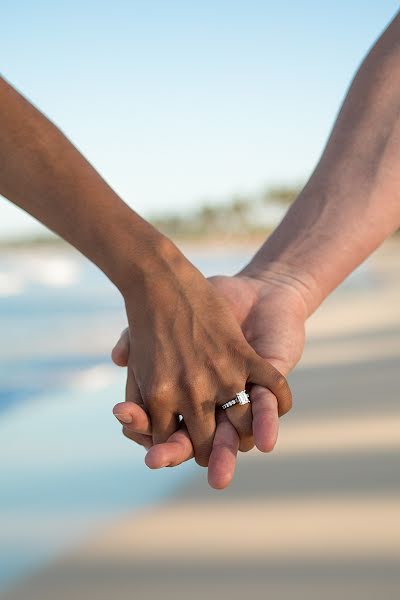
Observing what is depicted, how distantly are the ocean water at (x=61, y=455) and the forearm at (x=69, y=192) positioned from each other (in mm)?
692

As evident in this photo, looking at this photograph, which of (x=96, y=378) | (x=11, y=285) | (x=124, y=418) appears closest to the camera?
(x=124, y=418)

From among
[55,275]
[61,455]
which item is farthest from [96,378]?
[55,275]

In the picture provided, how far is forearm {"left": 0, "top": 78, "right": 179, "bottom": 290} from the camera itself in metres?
1.41

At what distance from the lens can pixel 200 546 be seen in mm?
1688

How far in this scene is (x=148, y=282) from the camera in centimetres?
143

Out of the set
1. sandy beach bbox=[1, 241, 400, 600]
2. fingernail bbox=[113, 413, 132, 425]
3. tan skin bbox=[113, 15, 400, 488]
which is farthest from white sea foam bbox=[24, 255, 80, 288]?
fingernail bbox=[113, 413, 132, 425]

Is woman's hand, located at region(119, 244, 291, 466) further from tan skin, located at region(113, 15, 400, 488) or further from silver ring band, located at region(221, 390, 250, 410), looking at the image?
tan skin, located at region(113, 15, 400, 488)

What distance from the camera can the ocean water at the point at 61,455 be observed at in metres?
1.87

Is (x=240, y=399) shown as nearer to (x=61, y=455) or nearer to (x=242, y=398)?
(x=242, y=398)

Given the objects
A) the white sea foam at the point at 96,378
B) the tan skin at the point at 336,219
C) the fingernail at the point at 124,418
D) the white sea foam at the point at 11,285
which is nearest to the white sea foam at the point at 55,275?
the white sea foam at the point at 11,285

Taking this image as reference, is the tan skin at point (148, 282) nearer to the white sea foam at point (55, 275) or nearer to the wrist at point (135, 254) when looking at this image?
the wrist at point (135, 254)

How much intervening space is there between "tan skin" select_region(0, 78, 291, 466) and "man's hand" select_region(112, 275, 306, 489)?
0.03 m

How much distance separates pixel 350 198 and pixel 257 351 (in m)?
0.40

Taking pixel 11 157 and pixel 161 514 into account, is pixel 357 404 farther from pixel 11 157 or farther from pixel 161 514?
pixel 11 157
